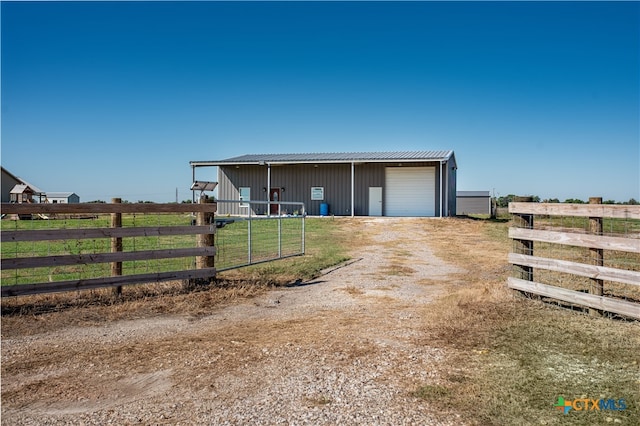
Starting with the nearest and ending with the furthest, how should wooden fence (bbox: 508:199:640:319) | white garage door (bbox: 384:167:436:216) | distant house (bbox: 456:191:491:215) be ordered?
wooden fence (bbox: 508:199:640:319)
white garage door (bbox: 384:167:436:216)
distant house (bbox: 456:191:491:215)

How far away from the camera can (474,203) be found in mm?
55625

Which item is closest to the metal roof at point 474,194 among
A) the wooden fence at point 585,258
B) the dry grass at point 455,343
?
the wooden fence at point 585,258

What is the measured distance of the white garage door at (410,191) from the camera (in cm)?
2803

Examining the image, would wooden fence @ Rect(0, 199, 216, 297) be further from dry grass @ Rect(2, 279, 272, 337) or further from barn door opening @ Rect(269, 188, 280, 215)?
barn door opening @ Rect(269, 188, 280, 215)

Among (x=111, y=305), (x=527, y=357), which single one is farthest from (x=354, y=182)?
(x=527, y=357)

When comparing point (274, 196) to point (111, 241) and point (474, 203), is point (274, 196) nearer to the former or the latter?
point (111, 241)

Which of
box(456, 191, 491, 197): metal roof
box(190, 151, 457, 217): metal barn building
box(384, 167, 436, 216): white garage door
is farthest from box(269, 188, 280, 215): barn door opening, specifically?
box(456, 191, 491, 197): metal roof

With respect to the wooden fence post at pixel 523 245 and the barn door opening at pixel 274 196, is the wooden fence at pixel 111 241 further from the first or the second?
the barn door opening at pixel 274 196

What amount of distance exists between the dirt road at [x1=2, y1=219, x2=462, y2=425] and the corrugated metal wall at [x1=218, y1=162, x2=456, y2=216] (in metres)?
22.1

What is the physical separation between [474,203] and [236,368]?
54780 mm

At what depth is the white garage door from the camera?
28.0 m

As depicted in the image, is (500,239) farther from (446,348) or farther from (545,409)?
(545,409)

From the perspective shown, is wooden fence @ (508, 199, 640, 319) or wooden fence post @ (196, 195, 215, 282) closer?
wooden fence @ (508, 199, 640, 319)

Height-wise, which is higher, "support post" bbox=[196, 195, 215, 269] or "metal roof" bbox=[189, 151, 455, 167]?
"metal roof" bbox=[189, 151, 455, 167]
